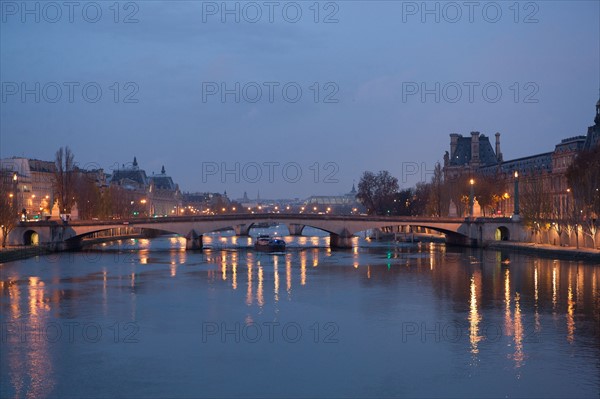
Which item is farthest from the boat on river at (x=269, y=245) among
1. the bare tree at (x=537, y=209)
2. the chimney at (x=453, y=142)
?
the chimney at (x=453, y=142)

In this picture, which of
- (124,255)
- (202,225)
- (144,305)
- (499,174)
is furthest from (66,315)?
(499,174)

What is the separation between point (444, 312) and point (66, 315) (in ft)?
55.3

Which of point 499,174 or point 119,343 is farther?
point 499,174

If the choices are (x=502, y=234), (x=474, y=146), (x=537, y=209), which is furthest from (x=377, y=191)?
(x=537, y=209)

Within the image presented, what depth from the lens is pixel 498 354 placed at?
89.9 ft

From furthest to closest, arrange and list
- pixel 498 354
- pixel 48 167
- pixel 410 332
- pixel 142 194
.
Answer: pixel 142 194, pixel 48 167, pixel 410 332, pixel 498 354

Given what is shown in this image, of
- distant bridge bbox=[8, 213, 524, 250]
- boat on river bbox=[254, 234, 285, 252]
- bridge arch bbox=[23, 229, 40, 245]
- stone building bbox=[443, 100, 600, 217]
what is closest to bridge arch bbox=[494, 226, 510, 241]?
distant bridge bbox=[8, 213, 524, 250]

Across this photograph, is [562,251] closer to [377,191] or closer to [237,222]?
[237,222]

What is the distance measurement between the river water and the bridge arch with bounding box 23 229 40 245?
32250mm

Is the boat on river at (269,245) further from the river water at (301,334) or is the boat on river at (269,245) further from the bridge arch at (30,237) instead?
the river water at (301,334)

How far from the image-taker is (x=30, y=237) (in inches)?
3526

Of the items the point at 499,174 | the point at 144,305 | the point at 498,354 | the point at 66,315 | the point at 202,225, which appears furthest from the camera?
the point at 499,174

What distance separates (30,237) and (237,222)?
23427 mm

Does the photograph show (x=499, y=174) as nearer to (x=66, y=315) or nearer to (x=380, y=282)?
(x=380, y=282)
